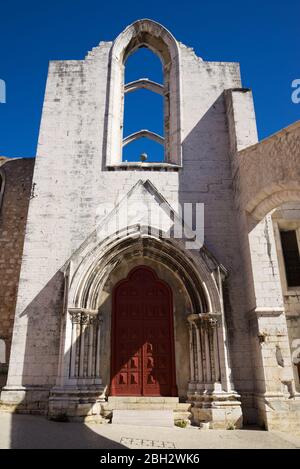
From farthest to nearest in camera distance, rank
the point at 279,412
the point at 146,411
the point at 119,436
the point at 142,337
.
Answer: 1. the point at 142,337
2. the point at 146,411
3. the point at 279,412
4. the point at 119,436

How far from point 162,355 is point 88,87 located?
780 centimetres

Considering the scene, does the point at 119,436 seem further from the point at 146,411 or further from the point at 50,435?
the point at 146,411

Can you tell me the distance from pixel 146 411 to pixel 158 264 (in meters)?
3.28

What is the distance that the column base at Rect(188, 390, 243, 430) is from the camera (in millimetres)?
6277

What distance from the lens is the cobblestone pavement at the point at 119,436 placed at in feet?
15.1

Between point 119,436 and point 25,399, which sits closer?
point 119,436

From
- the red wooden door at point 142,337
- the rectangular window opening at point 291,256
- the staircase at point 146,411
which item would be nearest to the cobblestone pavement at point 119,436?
the staircase at point 146,411

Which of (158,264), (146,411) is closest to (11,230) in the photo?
(158,264)

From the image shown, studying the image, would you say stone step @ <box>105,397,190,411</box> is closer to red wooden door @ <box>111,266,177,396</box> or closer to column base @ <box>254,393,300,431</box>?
red wooden door @ <box>111,266,177,396</box>

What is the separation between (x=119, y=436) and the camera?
5180 millimetres

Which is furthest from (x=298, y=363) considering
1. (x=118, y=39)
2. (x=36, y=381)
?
(x=118, y=39)

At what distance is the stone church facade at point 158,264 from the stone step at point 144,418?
23 centimetres

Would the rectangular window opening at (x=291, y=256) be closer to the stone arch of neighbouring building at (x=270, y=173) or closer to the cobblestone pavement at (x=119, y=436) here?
the stone arch of neighbouring building at (x=270, y=173)

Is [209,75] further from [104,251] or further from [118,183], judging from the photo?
[104,251]
